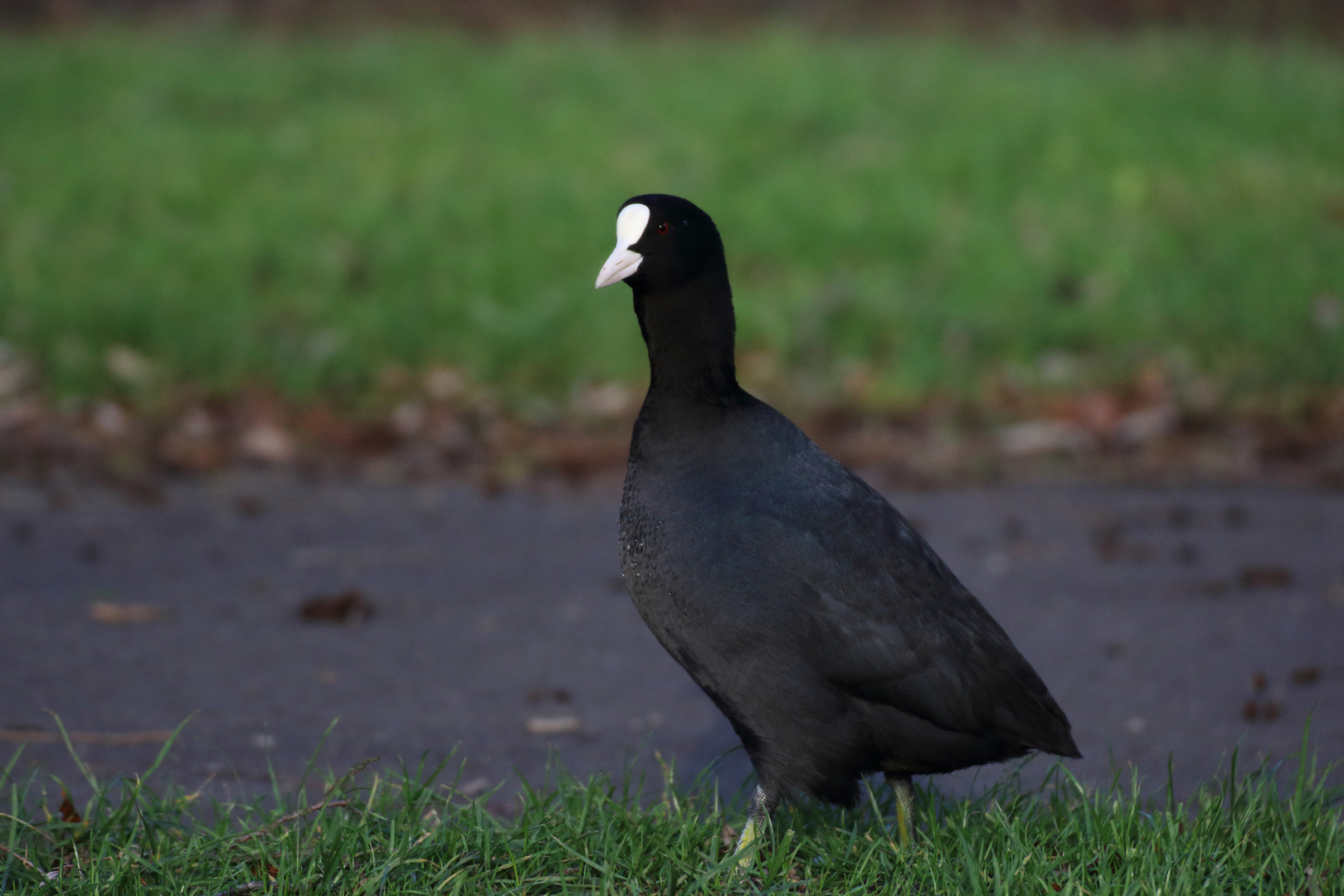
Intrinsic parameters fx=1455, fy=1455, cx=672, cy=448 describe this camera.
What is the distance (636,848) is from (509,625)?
7.30 ft

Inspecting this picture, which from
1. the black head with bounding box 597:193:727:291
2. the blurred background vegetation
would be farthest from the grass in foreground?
the blurred background vegetation

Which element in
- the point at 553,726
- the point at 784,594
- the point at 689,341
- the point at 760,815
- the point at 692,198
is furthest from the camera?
the point at 692,198

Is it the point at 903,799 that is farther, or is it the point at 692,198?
the point at 692,198

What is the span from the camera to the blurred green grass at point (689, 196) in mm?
7844

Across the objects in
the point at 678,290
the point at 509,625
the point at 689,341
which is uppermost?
the point at 678,290

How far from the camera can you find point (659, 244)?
310 cm

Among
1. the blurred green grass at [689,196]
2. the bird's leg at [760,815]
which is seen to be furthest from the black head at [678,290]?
the blurred green grass at [689,196]

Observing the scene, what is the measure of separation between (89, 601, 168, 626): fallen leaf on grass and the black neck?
2.62 metres

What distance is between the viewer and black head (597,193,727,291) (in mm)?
3066

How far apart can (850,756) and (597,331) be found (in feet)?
17.3

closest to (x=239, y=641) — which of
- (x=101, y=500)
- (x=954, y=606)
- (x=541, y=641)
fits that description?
(x=541, y=641)

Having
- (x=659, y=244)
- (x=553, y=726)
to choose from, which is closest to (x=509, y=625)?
(x=553, y=726)

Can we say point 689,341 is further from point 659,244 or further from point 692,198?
point 692,198

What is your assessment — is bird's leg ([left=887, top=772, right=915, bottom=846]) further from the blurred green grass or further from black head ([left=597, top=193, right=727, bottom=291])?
the blurred green grass
